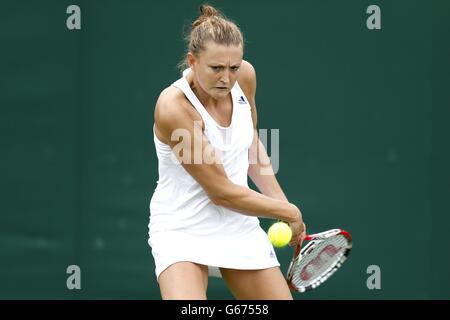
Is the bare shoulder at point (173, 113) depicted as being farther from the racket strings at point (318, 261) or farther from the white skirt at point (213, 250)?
the racket strings at point (318, 261)

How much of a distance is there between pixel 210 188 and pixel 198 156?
0.13m

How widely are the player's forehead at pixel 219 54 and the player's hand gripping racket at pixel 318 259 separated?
A: 2.82ft

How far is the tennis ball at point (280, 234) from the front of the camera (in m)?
4.14

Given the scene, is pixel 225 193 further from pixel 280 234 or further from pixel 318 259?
pixel 318 259

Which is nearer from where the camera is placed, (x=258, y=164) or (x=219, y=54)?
(x=219, y=54)

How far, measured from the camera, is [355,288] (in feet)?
19.3

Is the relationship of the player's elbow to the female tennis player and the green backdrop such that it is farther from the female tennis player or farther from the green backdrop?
the green backdrop

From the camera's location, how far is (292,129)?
19.1ft

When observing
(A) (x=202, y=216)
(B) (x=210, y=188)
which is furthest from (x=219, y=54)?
(A) (x=202, y=216)

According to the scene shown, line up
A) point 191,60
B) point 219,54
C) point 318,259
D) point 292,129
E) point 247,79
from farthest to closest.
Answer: point 292,129 → point 318,259 → point 247,79 → point 191,60 → point 219,54

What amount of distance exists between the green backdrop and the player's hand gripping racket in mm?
1255

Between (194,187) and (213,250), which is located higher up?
(194,187)
